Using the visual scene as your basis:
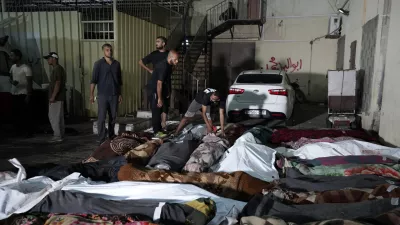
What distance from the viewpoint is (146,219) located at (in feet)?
8.46

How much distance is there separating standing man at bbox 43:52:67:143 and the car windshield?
467cm

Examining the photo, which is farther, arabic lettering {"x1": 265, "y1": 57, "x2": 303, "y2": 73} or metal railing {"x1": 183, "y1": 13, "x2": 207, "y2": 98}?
arabic lettering {"x1": 265, "y1": 57, "x2": 303, "y2": 73}

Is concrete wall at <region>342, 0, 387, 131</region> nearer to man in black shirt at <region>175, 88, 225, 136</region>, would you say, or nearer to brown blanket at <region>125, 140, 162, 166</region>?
man in black shirt at <region>175, 88, 225, 136</region>

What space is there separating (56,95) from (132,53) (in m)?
3.15

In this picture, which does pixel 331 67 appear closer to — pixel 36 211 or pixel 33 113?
pixel 33 113

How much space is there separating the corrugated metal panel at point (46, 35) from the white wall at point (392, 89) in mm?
7864

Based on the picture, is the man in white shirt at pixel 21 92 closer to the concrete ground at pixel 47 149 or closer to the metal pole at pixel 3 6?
the concrete ground at pixel 47 149

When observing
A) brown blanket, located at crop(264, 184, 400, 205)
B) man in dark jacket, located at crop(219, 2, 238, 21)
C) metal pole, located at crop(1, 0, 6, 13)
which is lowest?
brown blanket, located at crop(264, 184, 400, 205)

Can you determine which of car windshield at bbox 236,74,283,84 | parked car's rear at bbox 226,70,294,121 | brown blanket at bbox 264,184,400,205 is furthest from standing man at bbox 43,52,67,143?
brown blanket at bbox 264,184,400,205

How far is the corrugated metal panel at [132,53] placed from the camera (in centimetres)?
886

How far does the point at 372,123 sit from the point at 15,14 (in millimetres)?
9909

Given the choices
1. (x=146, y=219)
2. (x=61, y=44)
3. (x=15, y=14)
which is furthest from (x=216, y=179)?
(x=15, y=14)

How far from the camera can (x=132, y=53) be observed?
30.9 ft

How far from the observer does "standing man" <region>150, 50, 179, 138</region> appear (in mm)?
6242
